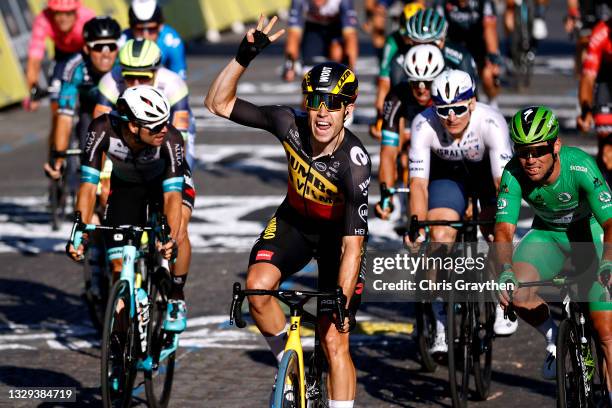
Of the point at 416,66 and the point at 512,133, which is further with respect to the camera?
the point at 416,66

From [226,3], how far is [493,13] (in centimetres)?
1831

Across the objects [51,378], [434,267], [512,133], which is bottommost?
[51,378]

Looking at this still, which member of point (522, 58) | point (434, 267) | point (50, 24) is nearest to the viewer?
point (434, 267)

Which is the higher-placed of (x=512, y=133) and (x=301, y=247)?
(x=512, y=133)

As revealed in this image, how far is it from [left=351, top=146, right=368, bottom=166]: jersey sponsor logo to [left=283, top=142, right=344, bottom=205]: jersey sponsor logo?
0.22 m

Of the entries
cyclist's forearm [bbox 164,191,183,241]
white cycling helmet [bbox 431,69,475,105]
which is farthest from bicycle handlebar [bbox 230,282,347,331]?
white cycling helmet [bbox 431,69,475,105]

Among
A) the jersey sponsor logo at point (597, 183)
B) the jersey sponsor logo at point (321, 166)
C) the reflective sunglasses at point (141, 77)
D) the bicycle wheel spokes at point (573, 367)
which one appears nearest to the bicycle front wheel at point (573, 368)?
the bicycle wheel spokes at point (573, 367)

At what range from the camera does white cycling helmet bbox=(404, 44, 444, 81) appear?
1026cm

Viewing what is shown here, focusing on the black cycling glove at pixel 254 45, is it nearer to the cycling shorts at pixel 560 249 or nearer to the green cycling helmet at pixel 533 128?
the green cycling helmet at pixel 533 128

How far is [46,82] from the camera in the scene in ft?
73.9

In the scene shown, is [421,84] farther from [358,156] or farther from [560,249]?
[358,156]

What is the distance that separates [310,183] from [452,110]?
1975 millimetres

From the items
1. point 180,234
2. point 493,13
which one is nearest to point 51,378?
point 180,234

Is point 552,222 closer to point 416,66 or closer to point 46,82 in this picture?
point 416,66
